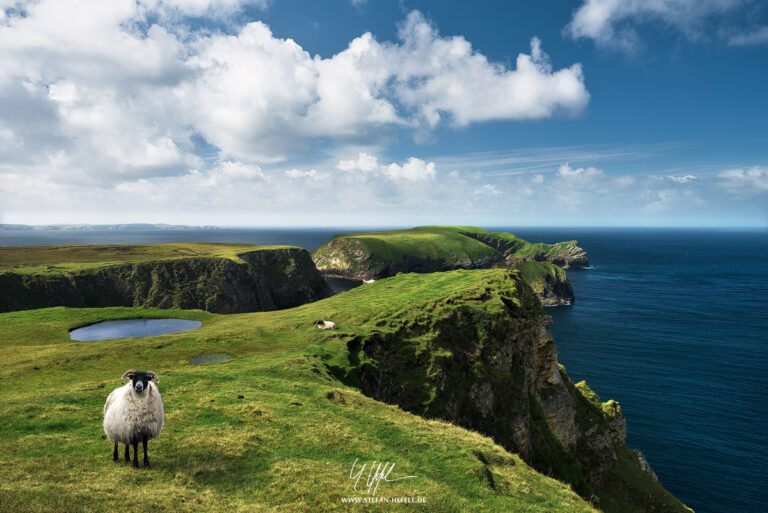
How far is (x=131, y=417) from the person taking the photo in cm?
1291

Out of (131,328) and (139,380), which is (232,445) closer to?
(139,380)

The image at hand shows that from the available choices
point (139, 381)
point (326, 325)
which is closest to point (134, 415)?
point (139, 381)

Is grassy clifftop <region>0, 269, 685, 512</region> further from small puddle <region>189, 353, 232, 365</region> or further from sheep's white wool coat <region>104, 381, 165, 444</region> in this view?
sheep's white wool coat <region>104, 381, 165, 444</region>

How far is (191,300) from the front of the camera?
102500 millimetres

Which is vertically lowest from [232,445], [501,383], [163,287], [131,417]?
[501,383]

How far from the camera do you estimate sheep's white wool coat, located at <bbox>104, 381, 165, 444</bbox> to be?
12.9 metres

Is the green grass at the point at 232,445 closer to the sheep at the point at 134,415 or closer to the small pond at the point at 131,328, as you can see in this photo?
the sheep at the point at 134,415

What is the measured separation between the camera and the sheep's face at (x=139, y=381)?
13.1 metres

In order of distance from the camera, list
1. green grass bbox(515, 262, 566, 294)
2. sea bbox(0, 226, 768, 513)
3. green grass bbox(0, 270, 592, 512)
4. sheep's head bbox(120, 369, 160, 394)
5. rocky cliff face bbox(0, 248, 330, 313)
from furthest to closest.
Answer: green grass bbox(515, 262, 566, 294)
rocky cliff face bbox(0, 248, 330, 313)
sea bbox(0, 226, 768, 513)
sheep's head bbox(120, 369, 160, 394)
green grass bbox(0, 270, 592, 512)

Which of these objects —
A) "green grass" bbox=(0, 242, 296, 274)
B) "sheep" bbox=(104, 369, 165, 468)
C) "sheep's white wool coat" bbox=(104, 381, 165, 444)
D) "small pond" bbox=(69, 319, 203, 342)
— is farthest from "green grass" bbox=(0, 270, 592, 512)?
"green grass" bbox=(0, 242, 296, 274)

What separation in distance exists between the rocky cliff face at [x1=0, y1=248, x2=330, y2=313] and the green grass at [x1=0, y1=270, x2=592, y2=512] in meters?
70.9

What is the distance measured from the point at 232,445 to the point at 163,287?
10388 centimetres

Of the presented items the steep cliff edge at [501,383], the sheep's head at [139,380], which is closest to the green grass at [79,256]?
the steep cliff edge at [501,383]

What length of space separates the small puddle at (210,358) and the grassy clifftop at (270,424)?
0.77m
